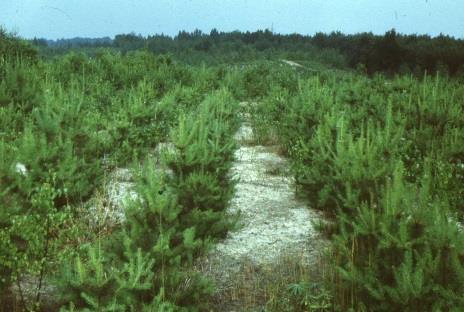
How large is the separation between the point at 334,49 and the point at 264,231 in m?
67.4

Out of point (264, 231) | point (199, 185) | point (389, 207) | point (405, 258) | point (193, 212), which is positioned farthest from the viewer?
point (264, 231)

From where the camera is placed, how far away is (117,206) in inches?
255

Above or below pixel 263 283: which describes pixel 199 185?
above

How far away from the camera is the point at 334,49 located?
70.0 m

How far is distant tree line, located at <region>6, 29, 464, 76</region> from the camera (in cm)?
4066

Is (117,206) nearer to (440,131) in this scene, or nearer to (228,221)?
(228,221)

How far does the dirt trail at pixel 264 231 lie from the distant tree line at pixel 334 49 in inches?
296

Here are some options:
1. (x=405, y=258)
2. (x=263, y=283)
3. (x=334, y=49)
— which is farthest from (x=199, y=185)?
(x=334, y=49)

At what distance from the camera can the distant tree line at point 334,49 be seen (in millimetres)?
40656

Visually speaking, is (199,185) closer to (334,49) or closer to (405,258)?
(405,258)

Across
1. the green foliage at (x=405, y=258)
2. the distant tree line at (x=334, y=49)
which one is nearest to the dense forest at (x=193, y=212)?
the green foliage at (x=405, y=258)

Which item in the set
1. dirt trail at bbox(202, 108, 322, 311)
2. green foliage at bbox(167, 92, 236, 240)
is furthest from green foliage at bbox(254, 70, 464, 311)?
green foliage at bbox(167, 92, 236, 240)

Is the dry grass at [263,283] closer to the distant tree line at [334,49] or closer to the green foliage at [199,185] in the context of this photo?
the green foliage at [199,185]

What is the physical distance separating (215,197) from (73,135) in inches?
96.1
